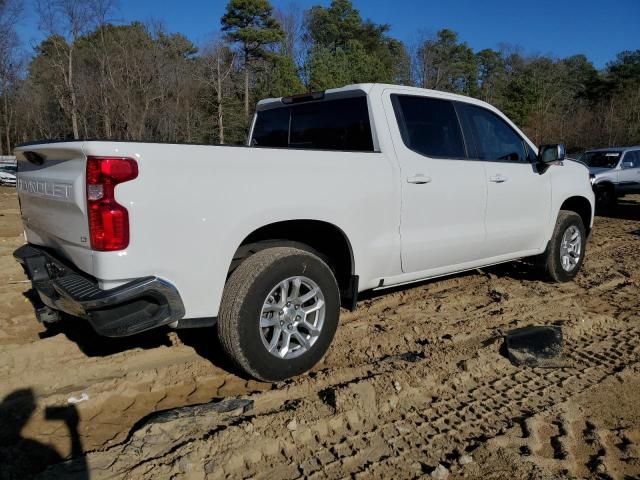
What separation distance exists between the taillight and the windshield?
15.4 metres

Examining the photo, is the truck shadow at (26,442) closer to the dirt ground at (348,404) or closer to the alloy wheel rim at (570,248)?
the dirt ground at (348,404)

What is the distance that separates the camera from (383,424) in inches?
113

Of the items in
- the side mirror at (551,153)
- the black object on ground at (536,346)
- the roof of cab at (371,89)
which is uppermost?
the roof of cab at (371,89)

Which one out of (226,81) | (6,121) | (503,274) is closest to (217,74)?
(226,81)

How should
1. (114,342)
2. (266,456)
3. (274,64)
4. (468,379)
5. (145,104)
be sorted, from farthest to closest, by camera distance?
1. (274,64)
2. (145,104)
3. (114,342)
4. (468,379)
5. (266,456)

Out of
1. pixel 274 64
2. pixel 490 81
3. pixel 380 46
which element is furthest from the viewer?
pixel 490 81

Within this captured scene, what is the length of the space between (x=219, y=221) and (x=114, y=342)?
6.02 ft

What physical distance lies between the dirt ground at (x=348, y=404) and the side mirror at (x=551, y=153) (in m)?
1.46

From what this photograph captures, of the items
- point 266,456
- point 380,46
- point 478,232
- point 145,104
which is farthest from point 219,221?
point 380,46

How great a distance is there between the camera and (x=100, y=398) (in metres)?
3.15

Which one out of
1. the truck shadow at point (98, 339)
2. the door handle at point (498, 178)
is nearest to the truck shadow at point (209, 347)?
the truck shadow at point (98, 339)

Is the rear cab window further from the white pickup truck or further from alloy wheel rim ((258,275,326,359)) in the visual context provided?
alloy wheel rim ((258,275,326,359))

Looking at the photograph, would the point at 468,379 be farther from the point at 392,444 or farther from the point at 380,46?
the point at 380,46

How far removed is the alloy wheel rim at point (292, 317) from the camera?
321 centimetres
